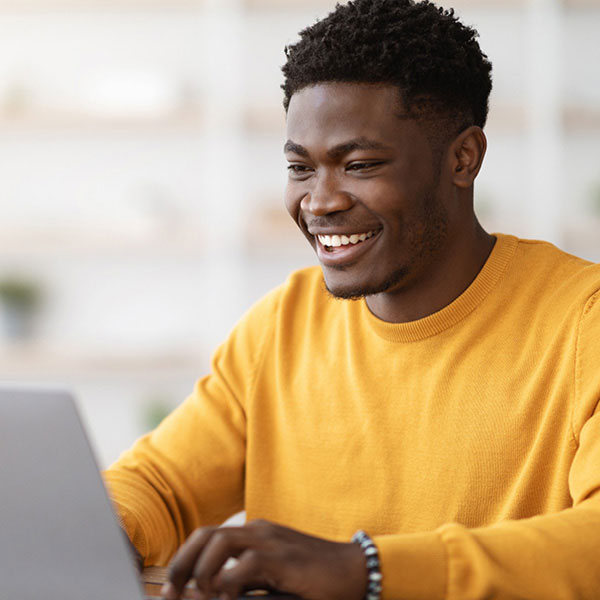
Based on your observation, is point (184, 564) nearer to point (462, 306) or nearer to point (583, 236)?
point (462, 306)

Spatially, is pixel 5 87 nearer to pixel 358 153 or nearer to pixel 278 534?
pixel 358 153

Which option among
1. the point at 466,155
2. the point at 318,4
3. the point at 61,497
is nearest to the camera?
the point at 61,497

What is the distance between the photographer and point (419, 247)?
3.81ft

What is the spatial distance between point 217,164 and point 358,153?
7.13 feet

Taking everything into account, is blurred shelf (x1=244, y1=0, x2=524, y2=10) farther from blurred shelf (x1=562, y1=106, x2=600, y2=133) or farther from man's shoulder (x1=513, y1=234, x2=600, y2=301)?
man's shoulder (x1=513, y1=234, x2=600, y2=301)

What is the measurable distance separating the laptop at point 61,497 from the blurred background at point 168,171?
8.17ft

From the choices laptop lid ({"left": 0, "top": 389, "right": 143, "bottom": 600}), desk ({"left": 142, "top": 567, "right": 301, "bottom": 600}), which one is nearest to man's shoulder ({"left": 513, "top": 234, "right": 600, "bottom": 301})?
desk ({"left": 142, "top": 567, "right": 301, "bottom": 600})

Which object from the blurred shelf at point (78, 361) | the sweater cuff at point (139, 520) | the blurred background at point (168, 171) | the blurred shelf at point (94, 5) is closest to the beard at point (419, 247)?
the sweater cuff at point (139, 520)

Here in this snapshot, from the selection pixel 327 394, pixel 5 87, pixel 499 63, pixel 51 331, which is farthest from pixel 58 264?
pixel 327 394

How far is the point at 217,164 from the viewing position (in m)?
3.21

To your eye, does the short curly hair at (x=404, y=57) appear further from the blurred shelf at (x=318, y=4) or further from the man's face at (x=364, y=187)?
the blurred shelf at (x=318, y=4)

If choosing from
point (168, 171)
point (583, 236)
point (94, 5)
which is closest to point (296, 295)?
point (583, 236)

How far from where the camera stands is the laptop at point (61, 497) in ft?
2.21

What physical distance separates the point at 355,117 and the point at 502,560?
584 millimetres
